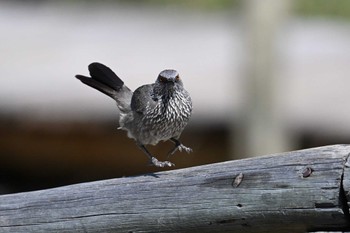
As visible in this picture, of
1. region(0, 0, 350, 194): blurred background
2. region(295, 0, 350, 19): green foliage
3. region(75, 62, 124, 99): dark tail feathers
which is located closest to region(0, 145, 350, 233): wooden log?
region(75, 62, 124, 99): dark tail feathers

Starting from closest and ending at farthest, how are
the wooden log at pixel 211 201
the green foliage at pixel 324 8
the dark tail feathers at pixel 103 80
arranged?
the wooden log at pixel 211 201
the dark tail feathers at pixel 103 80
the green foliage at pixel 324 8

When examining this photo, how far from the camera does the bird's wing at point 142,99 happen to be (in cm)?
520

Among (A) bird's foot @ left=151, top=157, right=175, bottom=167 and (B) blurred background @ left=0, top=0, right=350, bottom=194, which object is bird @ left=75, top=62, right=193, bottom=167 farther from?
(B) blurred background @ left=0, top=0, right=350, bottom=194

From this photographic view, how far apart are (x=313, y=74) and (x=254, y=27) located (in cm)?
226

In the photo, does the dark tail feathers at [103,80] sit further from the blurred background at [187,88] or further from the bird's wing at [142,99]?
the blurred background at [187,88]

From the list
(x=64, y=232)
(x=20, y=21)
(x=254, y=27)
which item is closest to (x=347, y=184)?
(x=64, y=232)

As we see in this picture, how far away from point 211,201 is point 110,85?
1.99m

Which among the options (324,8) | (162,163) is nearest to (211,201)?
(162,163)

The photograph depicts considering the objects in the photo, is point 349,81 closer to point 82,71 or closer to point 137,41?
point 82,71

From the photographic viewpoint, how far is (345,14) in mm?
15641

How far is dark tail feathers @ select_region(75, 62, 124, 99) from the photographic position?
5379 mm

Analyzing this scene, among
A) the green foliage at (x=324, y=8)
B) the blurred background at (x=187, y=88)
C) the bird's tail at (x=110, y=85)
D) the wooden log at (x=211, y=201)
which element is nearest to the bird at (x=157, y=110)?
the bird's tail at (x=110, y=85)

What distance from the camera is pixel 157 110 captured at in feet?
17.1

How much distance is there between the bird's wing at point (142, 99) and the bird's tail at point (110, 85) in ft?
A: 0.54
